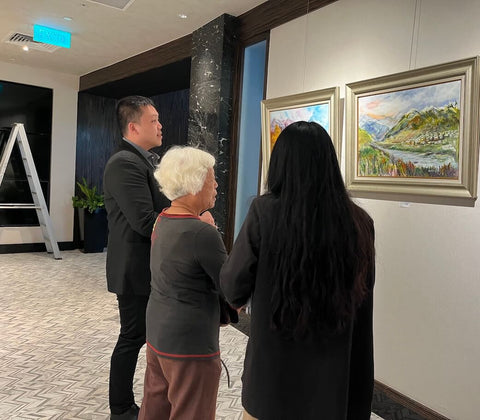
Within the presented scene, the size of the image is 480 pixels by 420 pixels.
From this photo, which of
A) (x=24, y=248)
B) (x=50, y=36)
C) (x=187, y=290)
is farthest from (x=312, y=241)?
(x=24, y=248)

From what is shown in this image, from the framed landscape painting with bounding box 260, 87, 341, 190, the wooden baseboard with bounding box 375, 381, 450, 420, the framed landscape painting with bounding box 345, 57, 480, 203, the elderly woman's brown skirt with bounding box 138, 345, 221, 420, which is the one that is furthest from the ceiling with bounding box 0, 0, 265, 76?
the elderly woman's brown skirt with bounding box 138, 345, 221, 420

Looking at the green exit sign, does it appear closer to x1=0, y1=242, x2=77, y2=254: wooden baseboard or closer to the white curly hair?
x1=0, y1=242, x2=77, y2=254: wooden baseboard

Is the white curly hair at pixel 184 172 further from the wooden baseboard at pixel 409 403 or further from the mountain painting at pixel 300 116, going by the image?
the wooden baseboard at pixel 409 403

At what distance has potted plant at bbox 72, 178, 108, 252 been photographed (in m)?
7.38

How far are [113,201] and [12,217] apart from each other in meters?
5.92

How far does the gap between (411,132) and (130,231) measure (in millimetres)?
1681

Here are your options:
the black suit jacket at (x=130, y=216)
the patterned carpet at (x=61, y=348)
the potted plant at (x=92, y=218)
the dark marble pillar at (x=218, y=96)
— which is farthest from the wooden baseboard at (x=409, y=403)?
the potted plant at (x=92, y=218)

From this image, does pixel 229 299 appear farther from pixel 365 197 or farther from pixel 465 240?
pixel 365 197

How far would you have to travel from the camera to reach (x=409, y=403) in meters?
2.62

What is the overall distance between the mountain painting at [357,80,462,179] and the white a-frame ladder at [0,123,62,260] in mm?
5511

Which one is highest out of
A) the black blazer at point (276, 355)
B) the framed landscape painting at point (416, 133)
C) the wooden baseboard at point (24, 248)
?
the framed landscape painting at point (416, 133)

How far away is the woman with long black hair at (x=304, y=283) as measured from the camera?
3.73 ft

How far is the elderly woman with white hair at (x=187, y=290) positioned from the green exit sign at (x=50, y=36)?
4.31 meters

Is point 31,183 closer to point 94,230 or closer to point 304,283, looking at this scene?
point 94,230
